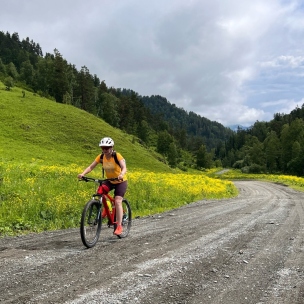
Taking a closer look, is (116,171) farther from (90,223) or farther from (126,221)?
(126,221)

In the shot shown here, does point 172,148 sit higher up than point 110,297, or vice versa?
point 172,148

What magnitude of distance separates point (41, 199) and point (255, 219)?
9.27 m

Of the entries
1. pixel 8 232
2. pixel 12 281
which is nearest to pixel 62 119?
pixel 8 232

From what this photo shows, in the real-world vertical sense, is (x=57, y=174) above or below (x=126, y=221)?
above

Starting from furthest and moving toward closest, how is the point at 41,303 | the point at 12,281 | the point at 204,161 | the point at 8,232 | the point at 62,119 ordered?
the point at 204,161 < the point at 62,119 < the point at 8,232 < the point at 12,281 < the point at 41,303

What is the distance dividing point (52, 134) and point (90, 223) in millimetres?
48680

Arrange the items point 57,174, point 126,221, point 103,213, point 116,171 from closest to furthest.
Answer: point 103,213
point 116,171
point 126,221
point 57,174

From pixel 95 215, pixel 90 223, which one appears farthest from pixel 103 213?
pixel 90 223

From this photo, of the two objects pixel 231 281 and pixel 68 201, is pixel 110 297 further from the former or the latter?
pixel 68 201

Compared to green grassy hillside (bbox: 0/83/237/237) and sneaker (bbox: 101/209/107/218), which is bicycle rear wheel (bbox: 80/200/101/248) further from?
green grassy hillside (bbox: 0/83/237/237)

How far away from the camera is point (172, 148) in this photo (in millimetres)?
A: 102875

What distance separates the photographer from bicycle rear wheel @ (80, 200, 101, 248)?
740 centimetres

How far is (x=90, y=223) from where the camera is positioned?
7.82 metres

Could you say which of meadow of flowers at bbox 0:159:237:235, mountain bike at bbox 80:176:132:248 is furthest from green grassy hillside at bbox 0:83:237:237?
mountain bike at bbox 80:176:132:248
